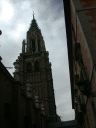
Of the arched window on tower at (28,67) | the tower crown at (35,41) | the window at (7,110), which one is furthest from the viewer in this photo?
the tower crown at (35,41)

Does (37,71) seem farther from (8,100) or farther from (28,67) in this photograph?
(8,100)

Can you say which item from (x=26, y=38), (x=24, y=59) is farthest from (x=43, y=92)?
(x=26, y=38)

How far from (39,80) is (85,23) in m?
45.9

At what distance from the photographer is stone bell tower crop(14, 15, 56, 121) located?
171 feet

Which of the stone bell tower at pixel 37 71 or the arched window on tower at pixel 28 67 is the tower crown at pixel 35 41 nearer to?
the stone bell tower at pixel 37 71

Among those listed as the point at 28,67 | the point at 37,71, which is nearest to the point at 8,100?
the point at 37,71

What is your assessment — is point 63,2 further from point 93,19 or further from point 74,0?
point 93,19

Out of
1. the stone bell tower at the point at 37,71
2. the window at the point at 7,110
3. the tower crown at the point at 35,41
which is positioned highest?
the tower crown at the point at 35,41

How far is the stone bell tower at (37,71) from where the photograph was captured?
52000 millimetres

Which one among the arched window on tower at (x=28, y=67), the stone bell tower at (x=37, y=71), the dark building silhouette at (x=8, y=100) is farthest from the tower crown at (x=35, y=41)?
the dark building silhouette at (x=8, y=100)

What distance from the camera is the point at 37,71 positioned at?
56.0 metres

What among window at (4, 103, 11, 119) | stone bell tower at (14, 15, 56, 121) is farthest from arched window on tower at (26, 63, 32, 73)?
window at (4, 103, 11, 119)

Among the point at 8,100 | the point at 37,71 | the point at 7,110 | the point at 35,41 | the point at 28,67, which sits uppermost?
the point at 35,41

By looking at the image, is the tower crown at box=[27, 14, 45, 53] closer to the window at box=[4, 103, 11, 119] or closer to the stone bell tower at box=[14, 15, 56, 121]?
the stone bell tower at box=[14, 15, 56, 121]
